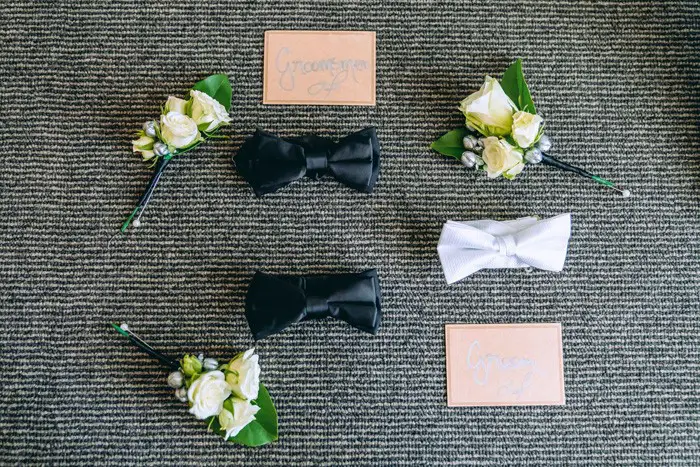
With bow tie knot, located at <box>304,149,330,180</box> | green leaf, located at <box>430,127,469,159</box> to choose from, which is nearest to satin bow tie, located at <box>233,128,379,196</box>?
bow tie knot, located at <box>304,149,330,180</box>

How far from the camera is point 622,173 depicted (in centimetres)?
94

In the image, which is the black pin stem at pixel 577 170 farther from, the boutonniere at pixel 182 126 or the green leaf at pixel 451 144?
the boutonniere at pixel 182 126

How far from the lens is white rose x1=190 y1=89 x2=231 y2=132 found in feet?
2.87

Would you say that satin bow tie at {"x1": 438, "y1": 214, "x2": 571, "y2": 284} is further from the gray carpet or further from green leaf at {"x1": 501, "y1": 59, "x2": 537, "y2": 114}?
green leaf at {"x1": 501, "y1": 59, "x2": 537, "y2": 114}

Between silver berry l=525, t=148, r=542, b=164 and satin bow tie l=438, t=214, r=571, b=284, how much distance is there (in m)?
0.10

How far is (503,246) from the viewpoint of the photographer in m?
0.86

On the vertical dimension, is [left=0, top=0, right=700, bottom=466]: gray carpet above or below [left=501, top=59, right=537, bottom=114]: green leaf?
below

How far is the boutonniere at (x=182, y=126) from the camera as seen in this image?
0.87m

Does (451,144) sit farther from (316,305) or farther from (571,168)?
(316,305)

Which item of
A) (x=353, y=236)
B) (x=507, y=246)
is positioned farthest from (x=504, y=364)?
(x=353, y=236)

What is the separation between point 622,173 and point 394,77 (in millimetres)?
436

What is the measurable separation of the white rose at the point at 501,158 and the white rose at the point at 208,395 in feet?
1.79

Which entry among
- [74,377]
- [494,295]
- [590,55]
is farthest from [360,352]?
[590,55]

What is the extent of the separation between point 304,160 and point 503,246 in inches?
13.8
